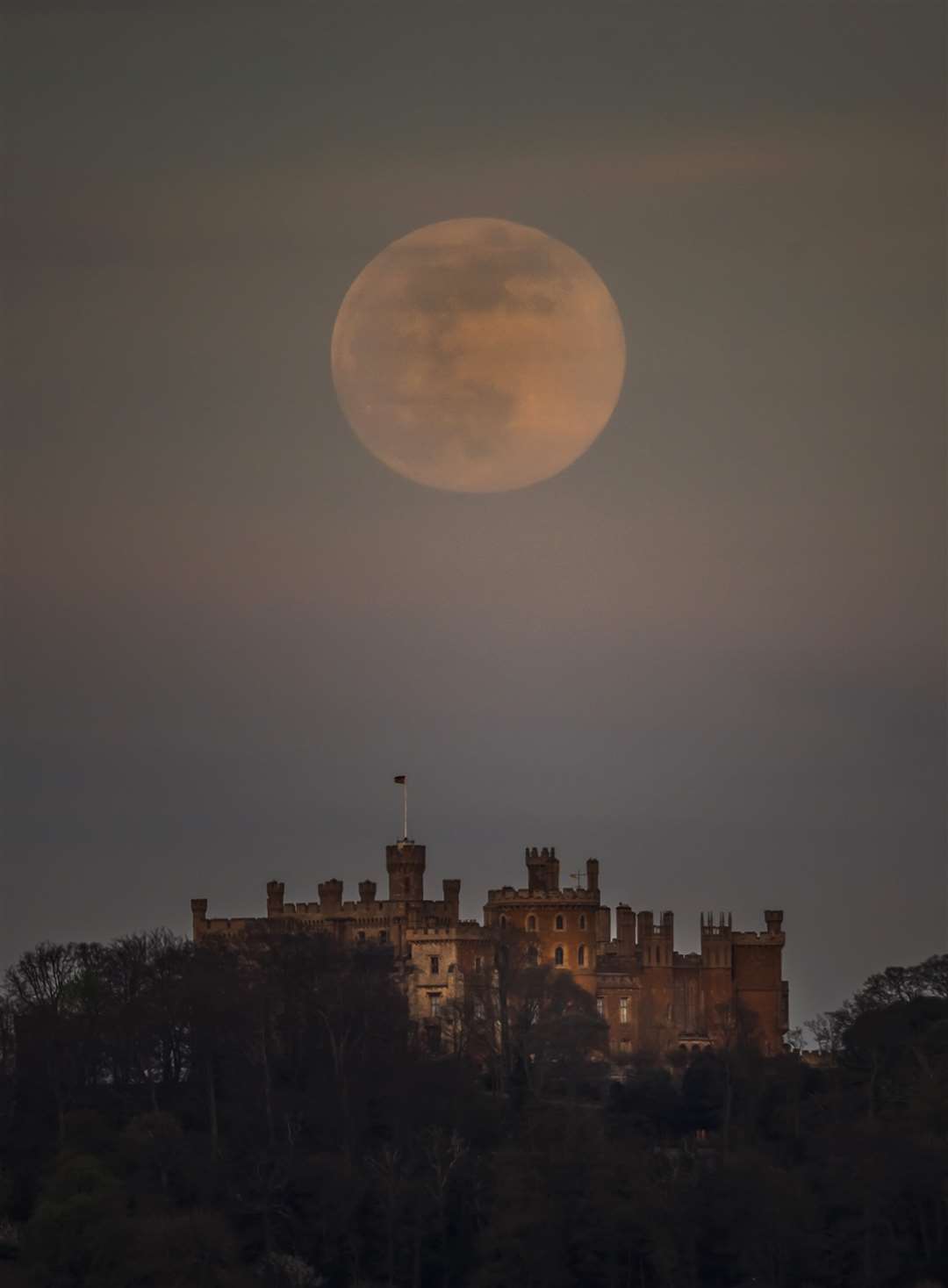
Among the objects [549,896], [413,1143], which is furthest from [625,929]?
[413,1143]

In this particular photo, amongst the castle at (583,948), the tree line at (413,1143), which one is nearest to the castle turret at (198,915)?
the castle at (583,948)

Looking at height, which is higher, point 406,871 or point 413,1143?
point 406,871

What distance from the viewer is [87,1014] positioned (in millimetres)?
135875

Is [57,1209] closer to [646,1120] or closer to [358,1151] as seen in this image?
[358,1151]

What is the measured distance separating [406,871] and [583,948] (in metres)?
10.4

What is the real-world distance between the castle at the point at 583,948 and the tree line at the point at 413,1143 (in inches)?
439

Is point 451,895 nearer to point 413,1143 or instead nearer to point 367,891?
point 367,891

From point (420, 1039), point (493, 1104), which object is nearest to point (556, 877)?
point (420, 1039)

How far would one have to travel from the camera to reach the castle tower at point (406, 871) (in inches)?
6545

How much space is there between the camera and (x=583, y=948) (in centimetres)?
16100

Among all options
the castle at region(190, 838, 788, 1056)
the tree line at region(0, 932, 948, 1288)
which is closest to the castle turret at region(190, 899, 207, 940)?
the castle at region(190, 838, 788, 1056)

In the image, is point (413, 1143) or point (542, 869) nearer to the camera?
point (413, 1143)

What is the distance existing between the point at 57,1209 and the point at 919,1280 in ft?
92.3

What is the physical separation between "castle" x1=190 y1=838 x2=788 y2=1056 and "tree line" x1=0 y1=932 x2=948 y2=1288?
11.2 meters
